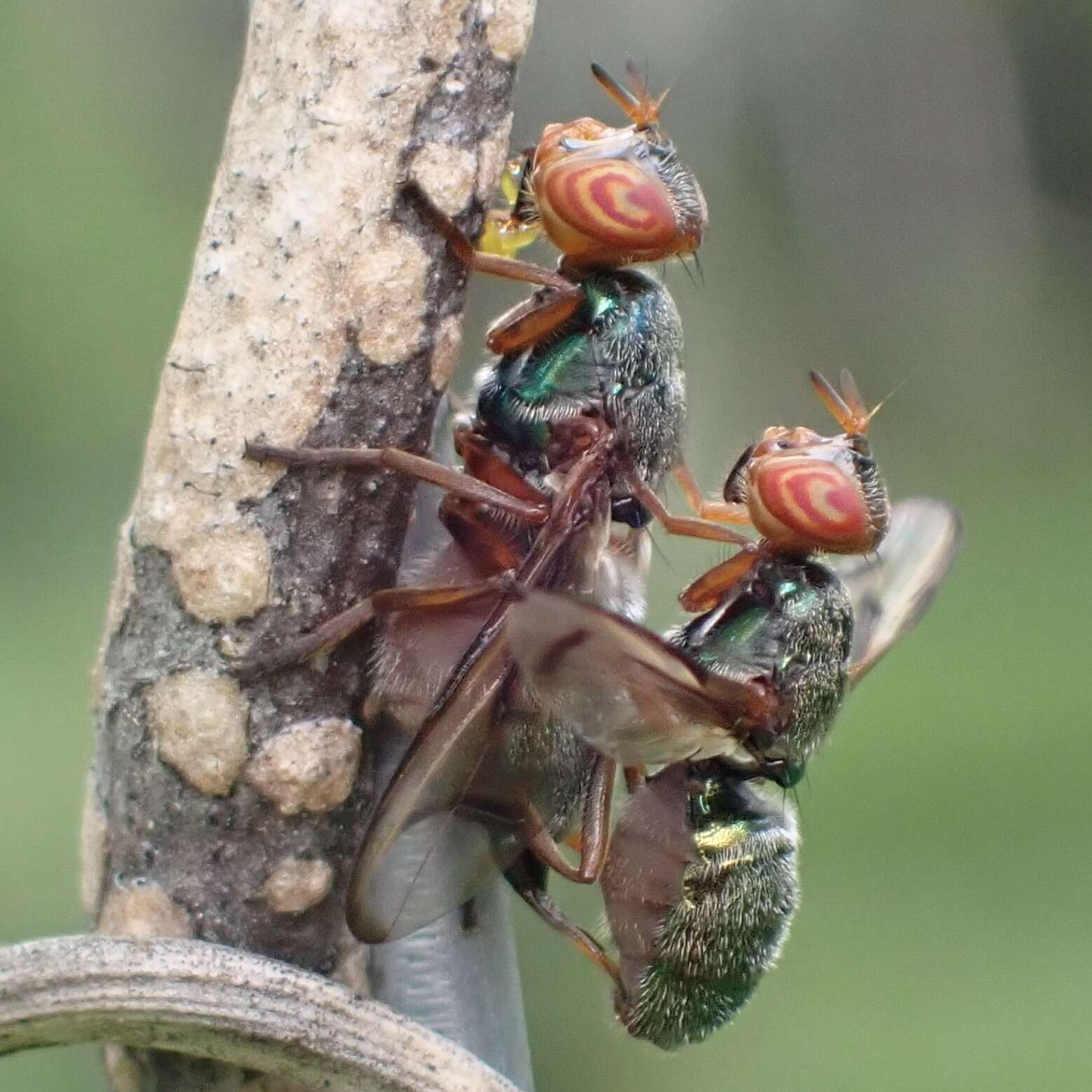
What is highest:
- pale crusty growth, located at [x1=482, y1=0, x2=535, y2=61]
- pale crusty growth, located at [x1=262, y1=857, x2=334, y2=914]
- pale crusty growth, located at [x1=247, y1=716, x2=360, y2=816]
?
pale crusty growth, located at [x1=482, y1=0, x2=535, y2=61]

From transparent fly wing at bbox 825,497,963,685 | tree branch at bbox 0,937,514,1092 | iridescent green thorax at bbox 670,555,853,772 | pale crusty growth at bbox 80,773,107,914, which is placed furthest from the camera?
transparent fly wing at bbox 825,497,963,685

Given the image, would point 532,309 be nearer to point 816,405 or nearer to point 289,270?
point 289,270

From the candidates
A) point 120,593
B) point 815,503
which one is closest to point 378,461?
point 120,593

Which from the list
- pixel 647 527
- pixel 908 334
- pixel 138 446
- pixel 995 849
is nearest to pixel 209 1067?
pixel 647 527

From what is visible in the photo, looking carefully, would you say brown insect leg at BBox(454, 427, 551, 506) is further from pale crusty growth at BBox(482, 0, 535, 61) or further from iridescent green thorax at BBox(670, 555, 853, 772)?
pale crusty growth at BBox(482, 0, 535, 61)

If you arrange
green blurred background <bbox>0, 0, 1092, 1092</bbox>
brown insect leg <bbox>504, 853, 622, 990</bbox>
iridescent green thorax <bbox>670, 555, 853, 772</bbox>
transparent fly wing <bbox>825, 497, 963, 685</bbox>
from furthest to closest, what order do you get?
1. green blurred background <bbox>0, 0, 1092, 1092</bbox>
2. transparent fly wing <bbox>825, 497, 963, 685</bbox>
3. iridescent green thorax <bbox>670, 555, 853, 772</bbox>
4. brown insect leg <bbox>504, 853, 622, 990</bbox>

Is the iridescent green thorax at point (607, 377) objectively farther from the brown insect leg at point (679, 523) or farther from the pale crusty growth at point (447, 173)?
the pale crusty growth at point (447, 173)

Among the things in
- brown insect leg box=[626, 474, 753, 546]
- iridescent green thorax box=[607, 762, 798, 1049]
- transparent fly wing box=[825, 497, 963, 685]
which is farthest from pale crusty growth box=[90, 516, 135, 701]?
transparent fly wing box=[825, 497, 963, 685]

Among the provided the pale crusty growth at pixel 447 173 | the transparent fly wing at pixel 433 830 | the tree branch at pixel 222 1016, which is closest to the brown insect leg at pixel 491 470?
the transparent fly wing at pixel 433 830
